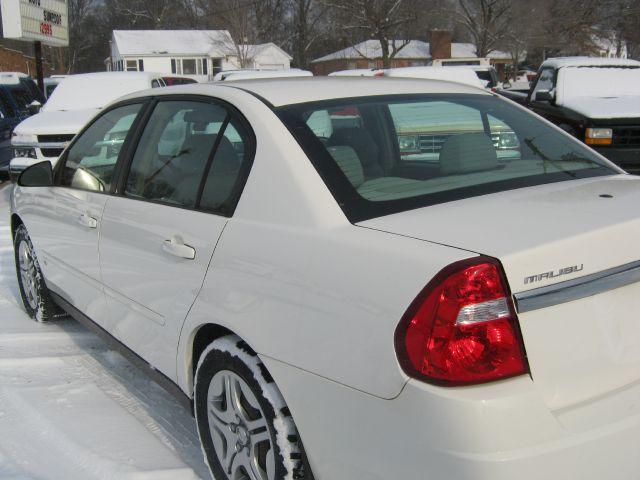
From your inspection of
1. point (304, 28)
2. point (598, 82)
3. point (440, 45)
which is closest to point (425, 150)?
point (598, 82)

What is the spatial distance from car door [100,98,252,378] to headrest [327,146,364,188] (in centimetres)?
34

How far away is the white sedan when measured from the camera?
1.84m

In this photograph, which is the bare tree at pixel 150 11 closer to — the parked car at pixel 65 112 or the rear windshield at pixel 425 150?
the parked car at pixel 65 112

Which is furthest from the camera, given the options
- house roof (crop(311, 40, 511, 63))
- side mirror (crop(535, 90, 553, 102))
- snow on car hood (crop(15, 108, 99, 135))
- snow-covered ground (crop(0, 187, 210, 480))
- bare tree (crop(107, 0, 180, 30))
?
bare tree (crop(107, 0, 180, 30))

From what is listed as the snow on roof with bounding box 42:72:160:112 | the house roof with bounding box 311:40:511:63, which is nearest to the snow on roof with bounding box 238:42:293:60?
the house roof with bounding box 311:40:511:63

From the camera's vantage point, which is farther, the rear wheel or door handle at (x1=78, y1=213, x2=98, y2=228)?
the rear wheel

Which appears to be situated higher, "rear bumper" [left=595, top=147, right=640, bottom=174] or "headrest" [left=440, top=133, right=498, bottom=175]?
"headrest" [left=440, top=133, right=498, bottom=175]

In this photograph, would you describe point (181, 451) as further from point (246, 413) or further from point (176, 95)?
point (176, 95)

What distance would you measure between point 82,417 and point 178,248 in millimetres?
1326

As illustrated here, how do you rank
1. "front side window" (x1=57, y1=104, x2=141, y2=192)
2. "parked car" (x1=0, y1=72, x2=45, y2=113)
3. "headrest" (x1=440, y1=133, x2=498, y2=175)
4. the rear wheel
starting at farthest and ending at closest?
"parked car" (x1=0, y1=72, x2=45, y2=113) < the rear wheel < "front side window" (x1=57, y1=104, x2=141, y2=192) < "headrest" (x1=440, y1=133, x2=498, y2=175)

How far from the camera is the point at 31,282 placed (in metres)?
4.90

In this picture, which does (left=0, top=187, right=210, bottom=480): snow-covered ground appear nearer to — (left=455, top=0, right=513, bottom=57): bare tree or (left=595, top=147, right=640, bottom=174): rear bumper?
(left=595, top=147, right=640, bottom=174): rear bumper

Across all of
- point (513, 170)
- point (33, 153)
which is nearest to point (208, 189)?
point (513, 170)

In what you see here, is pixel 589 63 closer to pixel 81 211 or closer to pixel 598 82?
pixel 598 82
